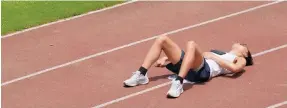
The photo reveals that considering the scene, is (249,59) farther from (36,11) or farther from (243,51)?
(36,11)

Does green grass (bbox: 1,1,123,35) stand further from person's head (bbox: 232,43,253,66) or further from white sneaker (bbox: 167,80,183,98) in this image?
white sneaker (bbox: 167,80,183,98)

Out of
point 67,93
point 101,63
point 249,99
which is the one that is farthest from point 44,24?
point 249,99

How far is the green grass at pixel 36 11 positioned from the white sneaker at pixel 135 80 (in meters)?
3.80

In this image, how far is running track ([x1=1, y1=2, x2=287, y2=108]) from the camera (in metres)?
9.11

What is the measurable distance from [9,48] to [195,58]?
12.7ft

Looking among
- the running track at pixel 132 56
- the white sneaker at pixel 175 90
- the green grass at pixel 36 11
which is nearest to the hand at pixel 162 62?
the running track at pixel 132 56

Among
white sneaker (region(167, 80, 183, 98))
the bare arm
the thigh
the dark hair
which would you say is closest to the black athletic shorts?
the thigh

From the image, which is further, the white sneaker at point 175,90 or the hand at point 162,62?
the hand at point 162,62

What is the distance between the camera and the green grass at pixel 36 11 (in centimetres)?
1265

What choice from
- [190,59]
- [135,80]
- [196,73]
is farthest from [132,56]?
[190,59]

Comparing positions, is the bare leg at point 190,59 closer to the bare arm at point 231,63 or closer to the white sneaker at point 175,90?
the white sneaker at point 175,90

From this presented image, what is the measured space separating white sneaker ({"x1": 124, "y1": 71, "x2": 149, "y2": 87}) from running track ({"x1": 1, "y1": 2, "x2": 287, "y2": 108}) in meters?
0.09

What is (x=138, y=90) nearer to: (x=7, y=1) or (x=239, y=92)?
(x=239, y=92)

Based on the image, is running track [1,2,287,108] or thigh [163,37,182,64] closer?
running track [1,2,287,108]
